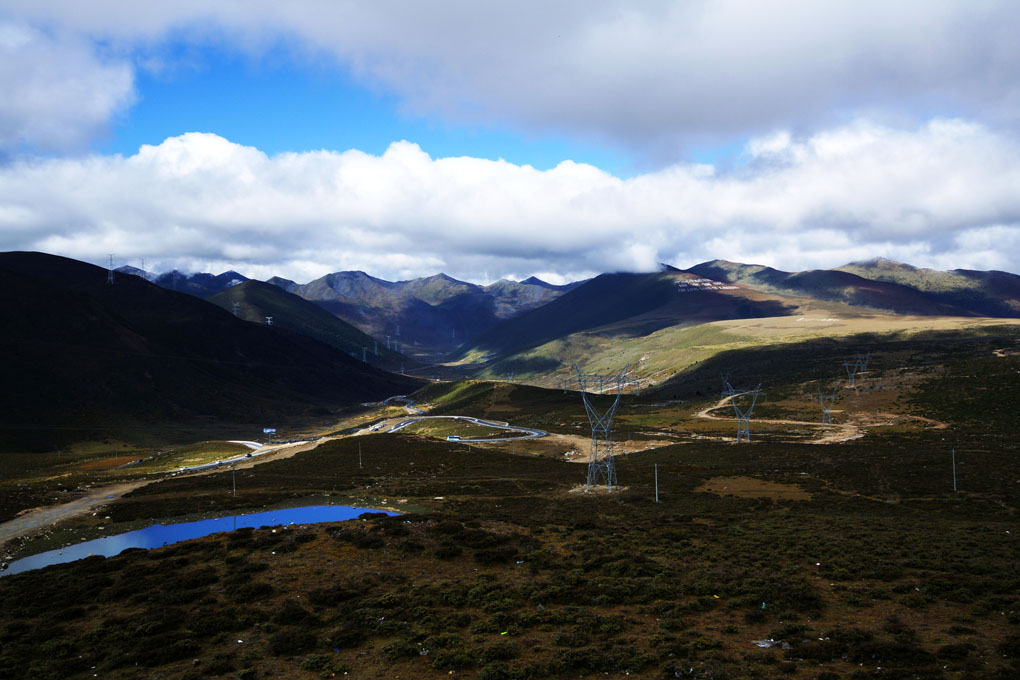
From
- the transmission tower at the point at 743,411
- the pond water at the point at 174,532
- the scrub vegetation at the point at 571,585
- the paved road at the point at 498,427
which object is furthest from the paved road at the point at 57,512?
the transmission tower at the point at 743,411

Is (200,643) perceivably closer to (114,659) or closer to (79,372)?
(114,659)

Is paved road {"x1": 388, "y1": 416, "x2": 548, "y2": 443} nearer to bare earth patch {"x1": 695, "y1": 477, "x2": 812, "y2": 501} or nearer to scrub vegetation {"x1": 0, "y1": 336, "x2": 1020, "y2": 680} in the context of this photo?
scrub vegetation {"x1": 0, "y1": 336, "x2": 1020, "y2": 680}

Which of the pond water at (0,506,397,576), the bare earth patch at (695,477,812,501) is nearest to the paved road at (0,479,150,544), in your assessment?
the pond water at (0,506,397,576)

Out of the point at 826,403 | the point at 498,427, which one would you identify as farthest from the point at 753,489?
the point at 826,403

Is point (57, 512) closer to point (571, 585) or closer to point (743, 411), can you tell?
point (571, 585)

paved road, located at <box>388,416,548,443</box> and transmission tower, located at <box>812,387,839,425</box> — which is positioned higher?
transmission tower, located at <box>812,387,839,425</box>

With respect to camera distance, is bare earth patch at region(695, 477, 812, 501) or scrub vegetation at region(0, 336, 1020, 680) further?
bare earth patch at region(695, 477, 812, 501)
